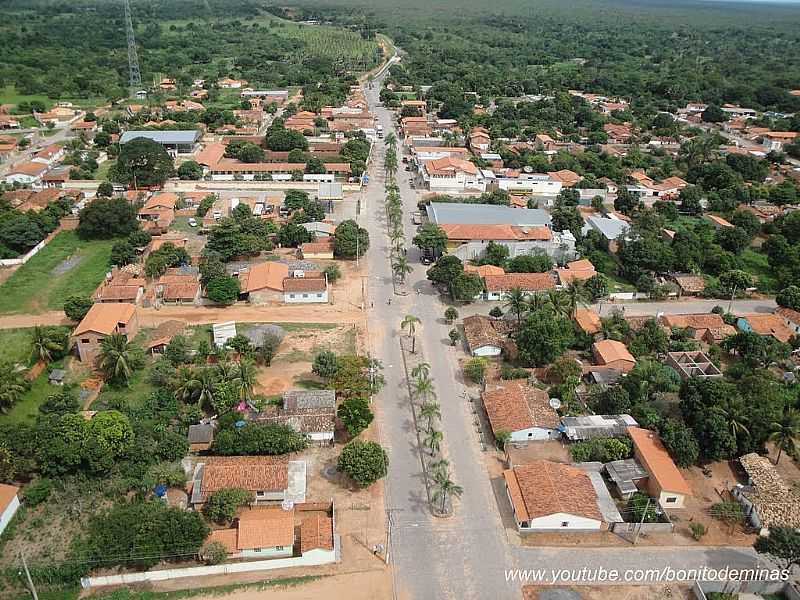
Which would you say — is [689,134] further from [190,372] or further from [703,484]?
[190,372]

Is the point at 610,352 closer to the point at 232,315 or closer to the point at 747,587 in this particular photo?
the point at 747,587

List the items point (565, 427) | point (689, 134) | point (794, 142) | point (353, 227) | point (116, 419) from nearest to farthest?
point (116, 419)
point (565, 427)
point (353, 227)
point (794, 142)
point (689, 134)

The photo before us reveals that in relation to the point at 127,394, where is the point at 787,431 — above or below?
above

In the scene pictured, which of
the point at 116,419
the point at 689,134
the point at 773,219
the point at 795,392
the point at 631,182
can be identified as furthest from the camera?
the point at 689,134

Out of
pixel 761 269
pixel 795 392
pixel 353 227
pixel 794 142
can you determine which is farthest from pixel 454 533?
pixel 794 142

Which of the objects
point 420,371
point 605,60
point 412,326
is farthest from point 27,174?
point 605,60

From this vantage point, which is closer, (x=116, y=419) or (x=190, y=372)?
(x=116, y=419)
